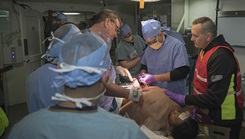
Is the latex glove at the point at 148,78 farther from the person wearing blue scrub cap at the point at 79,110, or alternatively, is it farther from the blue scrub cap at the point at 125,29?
the person wearing blue scrub cap at the point at 79,110

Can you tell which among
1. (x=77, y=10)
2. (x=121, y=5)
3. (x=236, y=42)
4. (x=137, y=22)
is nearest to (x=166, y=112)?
(x=236, y=42)

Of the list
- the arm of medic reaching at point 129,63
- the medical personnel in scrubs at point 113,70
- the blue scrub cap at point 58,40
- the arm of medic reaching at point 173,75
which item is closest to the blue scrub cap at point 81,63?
the blue scrub cap at point 58,40

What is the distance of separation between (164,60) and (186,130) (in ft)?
2.50

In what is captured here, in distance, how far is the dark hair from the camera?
1.78 metres

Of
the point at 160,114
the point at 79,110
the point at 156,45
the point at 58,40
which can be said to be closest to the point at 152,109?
the point at 160,114

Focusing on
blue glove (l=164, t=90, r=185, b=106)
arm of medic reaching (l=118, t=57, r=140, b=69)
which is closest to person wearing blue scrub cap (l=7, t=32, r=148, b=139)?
blue glove (l=164, t=90, r=185, b=106)

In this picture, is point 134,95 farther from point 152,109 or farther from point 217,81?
point 217,81

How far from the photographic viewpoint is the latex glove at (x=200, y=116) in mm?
1895

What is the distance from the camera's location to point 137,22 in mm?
5309

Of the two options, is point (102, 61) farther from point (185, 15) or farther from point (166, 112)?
point (185, 15)

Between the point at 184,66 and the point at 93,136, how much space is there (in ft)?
5.24

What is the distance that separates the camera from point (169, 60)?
229 cm

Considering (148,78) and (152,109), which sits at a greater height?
(148,78)

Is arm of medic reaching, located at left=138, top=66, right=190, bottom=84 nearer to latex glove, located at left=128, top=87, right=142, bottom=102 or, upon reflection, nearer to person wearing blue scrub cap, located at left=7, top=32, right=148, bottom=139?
latex glove, located at left=128, top=87, right=142, bottom=102
